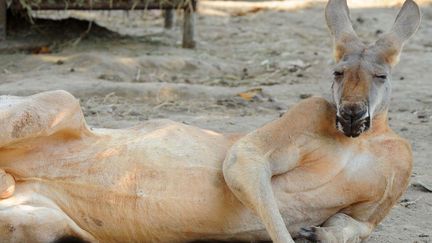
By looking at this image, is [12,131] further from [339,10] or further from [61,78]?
[61,78]

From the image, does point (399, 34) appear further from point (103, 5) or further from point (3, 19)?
point (3, 19)

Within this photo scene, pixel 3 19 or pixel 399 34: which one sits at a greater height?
pixel 399 34

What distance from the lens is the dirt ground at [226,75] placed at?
6789 millimetres

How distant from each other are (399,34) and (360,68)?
45 centimetres

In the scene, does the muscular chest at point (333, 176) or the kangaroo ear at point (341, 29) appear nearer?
the muscular chest at point (333, 176)

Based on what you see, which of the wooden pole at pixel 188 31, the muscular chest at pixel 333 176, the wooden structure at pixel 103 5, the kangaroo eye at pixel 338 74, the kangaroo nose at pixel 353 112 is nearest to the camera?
the kangaroo nose at pixel 353 112

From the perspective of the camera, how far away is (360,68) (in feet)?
14.4

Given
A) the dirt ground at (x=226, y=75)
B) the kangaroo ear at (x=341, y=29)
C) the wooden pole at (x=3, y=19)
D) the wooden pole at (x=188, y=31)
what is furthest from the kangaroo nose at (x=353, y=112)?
the wooden pole at (x=188, y=31)

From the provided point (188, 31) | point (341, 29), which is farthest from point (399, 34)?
point (188, 31)

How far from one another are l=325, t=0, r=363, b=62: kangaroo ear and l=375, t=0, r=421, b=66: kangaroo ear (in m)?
0.12

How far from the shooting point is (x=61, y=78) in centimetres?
803

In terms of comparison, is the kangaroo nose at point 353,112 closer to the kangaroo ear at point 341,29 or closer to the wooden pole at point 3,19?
the kangaroo ear at point 341,29

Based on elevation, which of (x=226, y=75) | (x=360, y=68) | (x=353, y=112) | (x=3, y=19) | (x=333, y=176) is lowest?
(x=226, y=75)

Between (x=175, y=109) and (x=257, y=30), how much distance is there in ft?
13.8
